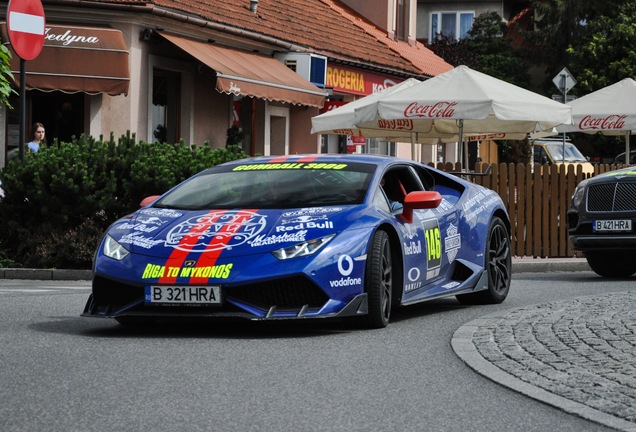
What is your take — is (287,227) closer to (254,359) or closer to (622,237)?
(254,359)

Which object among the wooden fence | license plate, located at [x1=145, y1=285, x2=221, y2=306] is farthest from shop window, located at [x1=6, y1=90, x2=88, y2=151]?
license plate, located at [x1=145, y1=285, x2=221, y2=306]

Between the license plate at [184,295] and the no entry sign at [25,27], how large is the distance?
894 cm

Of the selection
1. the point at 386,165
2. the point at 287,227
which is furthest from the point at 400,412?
the point at 386,165

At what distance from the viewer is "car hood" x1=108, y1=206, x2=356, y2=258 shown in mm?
9469

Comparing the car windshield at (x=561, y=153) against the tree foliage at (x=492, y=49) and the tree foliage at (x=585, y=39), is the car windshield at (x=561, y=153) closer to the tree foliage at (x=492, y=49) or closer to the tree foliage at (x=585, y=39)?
the tree foliage at (x=585, y=39)

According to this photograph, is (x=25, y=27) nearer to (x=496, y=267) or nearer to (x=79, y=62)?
(x=79, y=62)

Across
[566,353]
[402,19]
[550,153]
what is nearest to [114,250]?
[566,353]

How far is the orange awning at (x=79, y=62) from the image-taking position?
21984 mm

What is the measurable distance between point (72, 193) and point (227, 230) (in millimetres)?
7716

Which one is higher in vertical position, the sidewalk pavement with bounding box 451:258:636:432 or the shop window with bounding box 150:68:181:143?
the shop window with bounding box 150:68:181:143

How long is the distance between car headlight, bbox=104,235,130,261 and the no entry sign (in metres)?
8.33

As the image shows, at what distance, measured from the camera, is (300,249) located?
31.0 feet

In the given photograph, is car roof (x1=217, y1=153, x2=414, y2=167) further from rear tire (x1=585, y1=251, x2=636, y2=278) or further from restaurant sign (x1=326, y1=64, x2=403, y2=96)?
restaurant sign (x1=326, y1=64, x2=403, y2=96)

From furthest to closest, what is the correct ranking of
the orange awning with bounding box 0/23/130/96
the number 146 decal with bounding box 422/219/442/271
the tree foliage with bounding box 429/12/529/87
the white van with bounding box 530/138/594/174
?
the tree foliage with bounding box 429/12/529/87
the white van with bounding box 530/138/594/174
the orange awning with bounding box 0/23/130/96
the number 146 decal with bounding box 422/219/442/271
